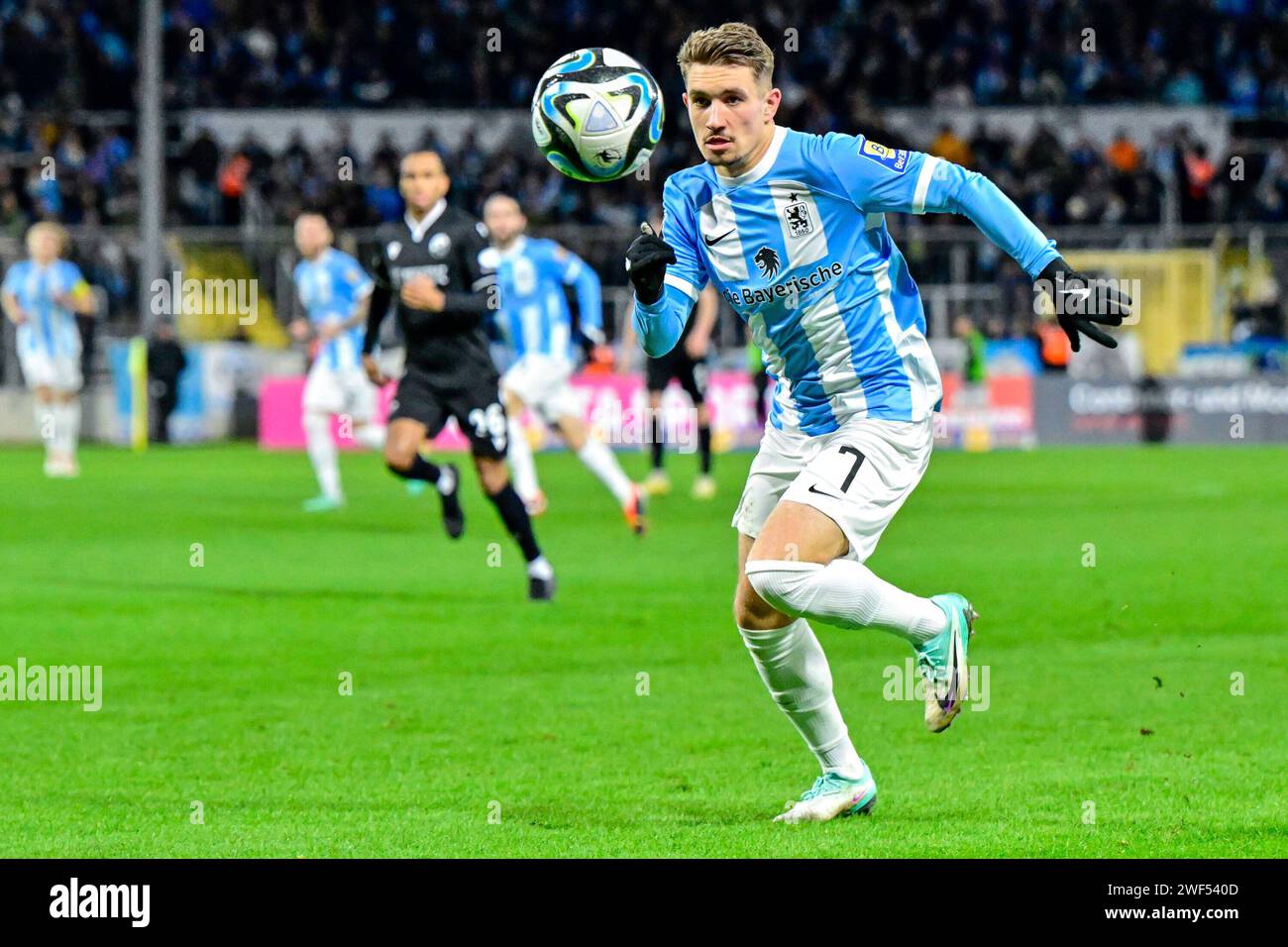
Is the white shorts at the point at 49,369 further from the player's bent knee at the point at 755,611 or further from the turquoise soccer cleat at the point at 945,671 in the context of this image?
the turquoise soccer cleat at the point at 945,671

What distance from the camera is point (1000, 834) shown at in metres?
5.81

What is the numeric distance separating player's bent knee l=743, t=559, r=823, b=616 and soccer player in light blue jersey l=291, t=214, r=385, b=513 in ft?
42.1

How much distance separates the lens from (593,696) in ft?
28.6

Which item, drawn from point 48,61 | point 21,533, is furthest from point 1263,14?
point 21,533

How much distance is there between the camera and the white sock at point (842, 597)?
19.2 feet

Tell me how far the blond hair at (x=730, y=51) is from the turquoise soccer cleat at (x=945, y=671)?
5.35ft

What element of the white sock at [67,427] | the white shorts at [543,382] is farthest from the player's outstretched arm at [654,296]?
the white sock at [67,427]

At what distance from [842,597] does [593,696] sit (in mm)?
3008

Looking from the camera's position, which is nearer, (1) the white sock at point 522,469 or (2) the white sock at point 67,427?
(1) the white sock at point 522,469

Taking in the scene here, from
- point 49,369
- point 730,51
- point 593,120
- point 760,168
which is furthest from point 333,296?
point 730,51

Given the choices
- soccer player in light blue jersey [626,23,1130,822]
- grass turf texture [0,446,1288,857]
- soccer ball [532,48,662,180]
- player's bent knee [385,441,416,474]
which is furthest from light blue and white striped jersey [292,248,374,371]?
soccer player in light blue jersey [626,23,1130,822]

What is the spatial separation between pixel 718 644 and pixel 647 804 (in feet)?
12.9

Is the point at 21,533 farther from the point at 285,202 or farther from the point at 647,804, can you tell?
the point at 285,202

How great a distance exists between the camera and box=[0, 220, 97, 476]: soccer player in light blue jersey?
23234mm
